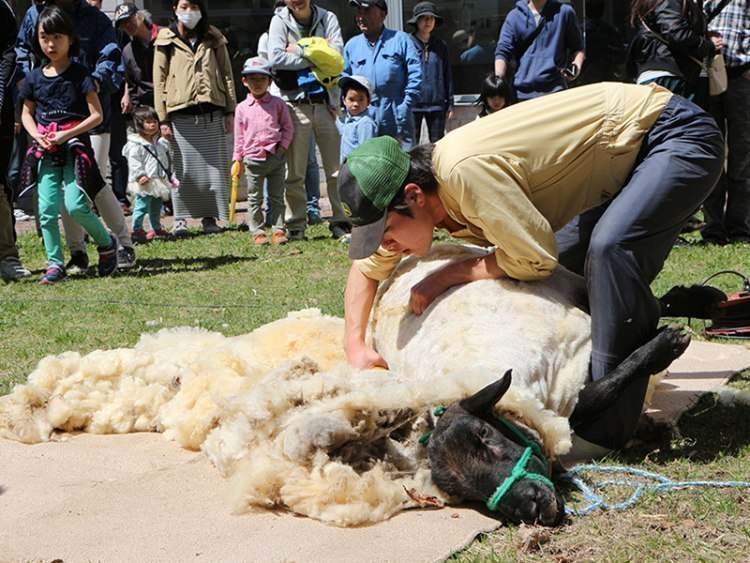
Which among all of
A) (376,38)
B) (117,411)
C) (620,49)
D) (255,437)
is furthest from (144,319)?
(620,49)

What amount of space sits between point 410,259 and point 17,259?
5.11 meters

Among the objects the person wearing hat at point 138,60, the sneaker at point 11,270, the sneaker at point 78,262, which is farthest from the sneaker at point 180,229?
the sneaker at point 11,270

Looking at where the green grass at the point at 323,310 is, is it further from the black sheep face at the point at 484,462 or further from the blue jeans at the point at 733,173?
the blue jeans at the point at 733,173

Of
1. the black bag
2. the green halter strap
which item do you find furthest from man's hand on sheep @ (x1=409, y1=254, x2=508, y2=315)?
the black bag

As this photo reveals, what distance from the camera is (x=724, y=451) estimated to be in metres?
3.51

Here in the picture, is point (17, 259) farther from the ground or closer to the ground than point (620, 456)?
closer to the ground

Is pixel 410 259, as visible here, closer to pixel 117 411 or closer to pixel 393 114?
pixel 117 411

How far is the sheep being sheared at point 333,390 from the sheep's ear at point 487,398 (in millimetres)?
118

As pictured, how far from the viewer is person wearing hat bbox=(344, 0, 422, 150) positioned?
943cm

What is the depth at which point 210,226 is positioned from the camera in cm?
1055

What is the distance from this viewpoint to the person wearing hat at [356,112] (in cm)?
887

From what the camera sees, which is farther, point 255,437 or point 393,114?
point 393,114

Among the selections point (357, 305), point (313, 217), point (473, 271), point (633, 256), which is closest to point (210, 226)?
point (313, 217)

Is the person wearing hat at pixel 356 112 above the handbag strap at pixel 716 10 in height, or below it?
below
